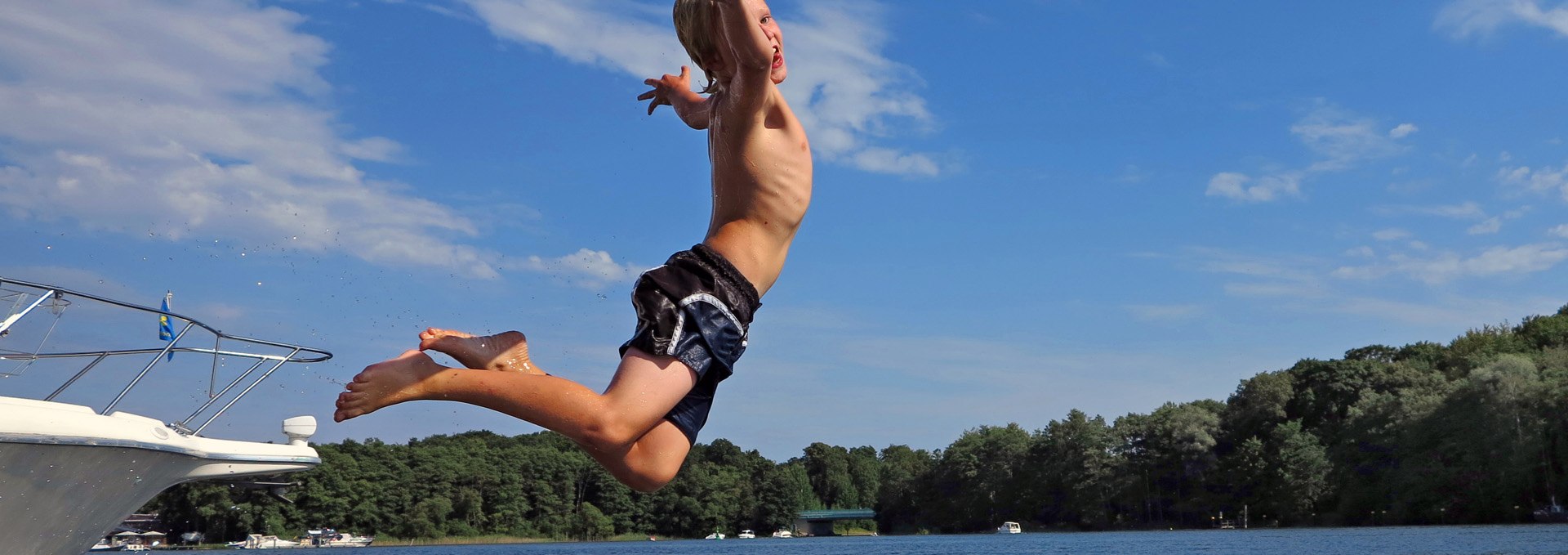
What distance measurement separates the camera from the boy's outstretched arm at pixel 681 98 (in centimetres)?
567

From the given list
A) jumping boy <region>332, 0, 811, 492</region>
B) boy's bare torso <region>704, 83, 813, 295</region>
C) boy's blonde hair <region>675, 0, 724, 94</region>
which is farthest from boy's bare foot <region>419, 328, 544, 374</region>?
boy's blonde hair <region>675, 0, 724, 94</region>

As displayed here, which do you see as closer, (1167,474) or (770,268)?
(770,268)

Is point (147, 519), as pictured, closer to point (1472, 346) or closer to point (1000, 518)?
point (1000, 518)

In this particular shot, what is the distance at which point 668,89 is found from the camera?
237 inches

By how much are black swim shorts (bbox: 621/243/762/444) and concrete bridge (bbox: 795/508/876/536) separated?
434 ft

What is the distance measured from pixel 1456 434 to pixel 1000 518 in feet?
169

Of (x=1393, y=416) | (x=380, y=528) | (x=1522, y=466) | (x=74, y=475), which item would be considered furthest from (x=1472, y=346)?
(x=74, y=475)

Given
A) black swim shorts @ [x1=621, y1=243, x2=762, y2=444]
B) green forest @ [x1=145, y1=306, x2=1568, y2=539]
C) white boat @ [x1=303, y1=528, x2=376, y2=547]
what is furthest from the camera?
white boat @ [x1=303, y1=528, x2=376, y2=547]

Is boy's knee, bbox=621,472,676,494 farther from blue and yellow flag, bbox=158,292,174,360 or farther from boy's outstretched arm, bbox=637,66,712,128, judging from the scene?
blue and yellow flag, bbox=158,292,174,360

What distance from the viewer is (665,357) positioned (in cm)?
432

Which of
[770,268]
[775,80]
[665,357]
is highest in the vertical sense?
[775,80]

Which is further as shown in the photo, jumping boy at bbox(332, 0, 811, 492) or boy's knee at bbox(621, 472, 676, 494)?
boy's knee at bbox(621, 472, 676, 494)

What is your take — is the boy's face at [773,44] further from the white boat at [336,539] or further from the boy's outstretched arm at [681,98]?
the white boat at [336,539]

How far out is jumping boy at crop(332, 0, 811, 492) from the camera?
13.6 ft
